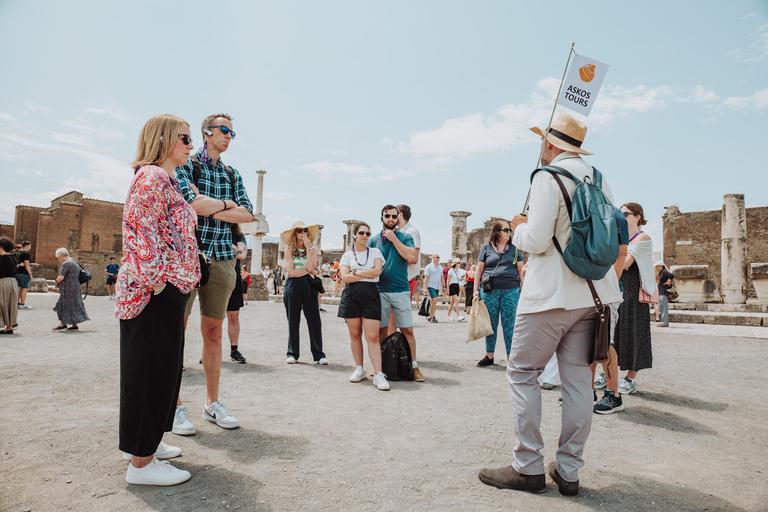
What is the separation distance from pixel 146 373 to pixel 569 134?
2557 millimetres

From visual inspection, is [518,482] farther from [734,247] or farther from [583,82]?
[734,247]

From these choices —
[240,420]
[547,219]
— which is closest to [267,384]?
[240,420]

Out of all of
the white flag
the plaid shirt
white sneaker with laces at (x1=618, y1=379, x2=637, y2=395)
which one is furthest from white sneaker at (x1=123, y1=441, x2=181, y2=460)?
white sneaker with laces at (x1=618, y1=379, x2=637, y2=395)

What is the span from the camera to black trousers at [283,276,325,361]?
5.83 meters

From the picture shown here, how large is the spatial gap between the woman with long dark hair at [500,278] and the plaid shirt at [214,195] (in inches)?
120

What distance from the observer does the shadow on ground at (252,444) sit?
2.70m

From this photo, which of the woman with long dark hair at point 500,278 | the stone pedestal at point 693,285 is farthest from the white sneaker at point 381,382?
the stone pedestal at point 693,285

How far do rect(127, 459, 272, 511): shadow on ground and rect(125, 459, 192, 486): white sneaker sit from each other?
26 millimetres

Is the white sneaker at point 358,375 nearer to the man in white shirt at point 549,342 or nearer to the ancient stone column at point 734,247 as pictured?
the man in white shirt at point 549,342

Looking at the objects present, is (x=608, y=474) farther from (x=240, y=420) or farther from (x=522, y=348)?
(x=240, y=420)

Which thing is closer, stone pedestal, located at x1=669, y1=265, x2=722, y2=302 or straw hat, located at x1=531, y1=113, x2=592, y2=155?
straw hat, located at x1=531, y1=113, x2=592, y2=155

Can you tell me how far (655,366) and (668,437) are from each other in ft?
9.73

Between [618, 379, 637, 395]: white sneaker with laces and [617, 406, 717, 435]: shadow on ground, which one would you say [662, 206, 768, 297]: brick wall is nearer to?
[618, 379, 637, 395]: white sneaker with laces

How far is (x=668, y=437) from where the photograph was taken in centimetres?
323
